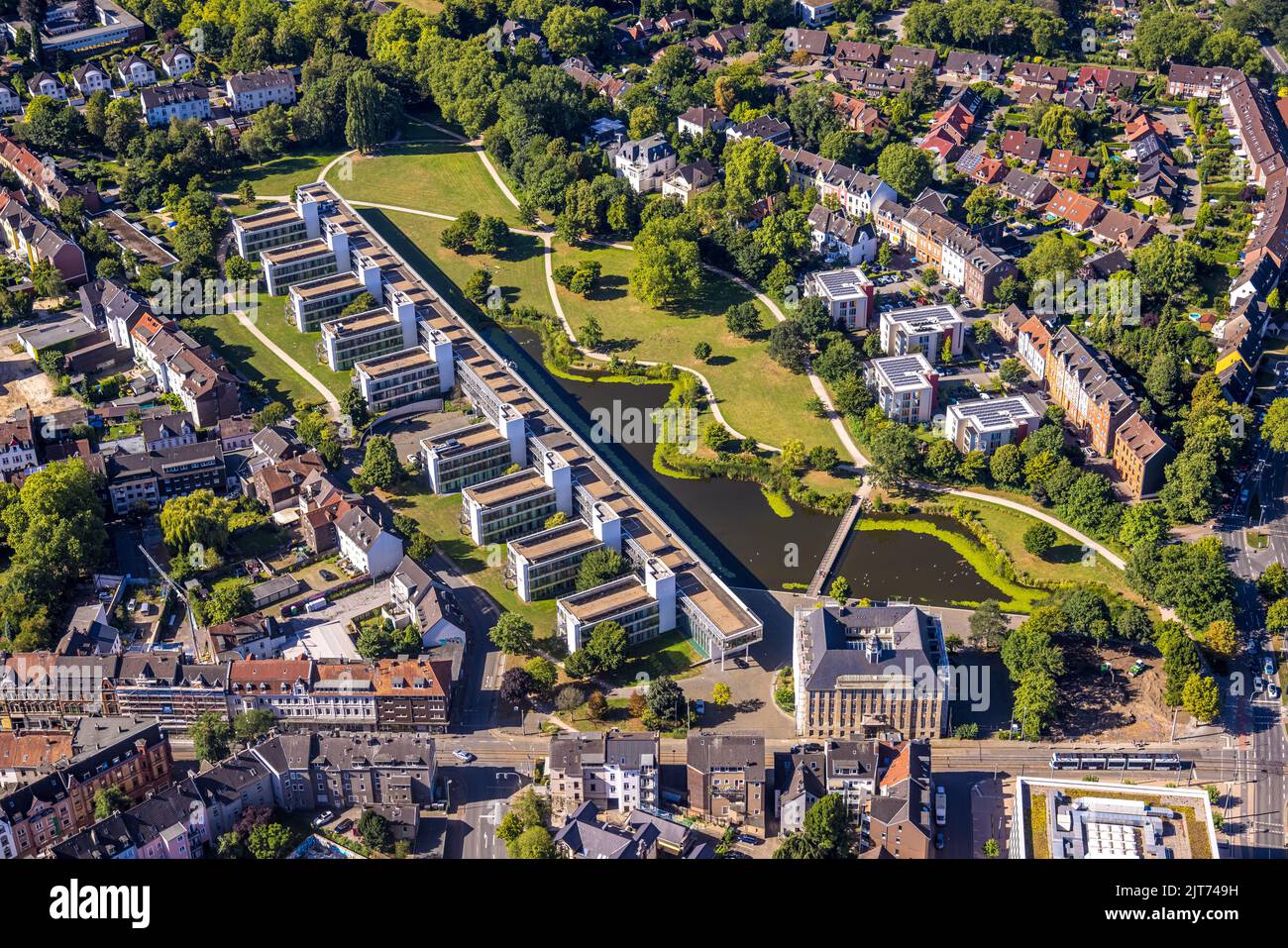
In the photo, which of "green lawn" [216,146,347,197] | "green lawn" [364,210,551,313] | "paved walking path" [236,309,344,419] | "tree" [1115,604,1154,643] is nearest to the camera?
"tree" [1115,604,1154,643]

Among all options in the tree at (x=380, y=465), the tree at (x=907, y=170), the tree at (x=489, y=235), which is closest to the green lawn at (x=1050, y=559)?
the tree at (x=380, y=465)

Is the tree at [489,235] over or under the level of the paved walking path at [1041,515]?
over

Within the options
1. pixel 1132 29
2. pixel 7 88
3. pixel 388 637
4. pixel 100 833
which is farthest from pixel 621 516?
pixel 1132 29

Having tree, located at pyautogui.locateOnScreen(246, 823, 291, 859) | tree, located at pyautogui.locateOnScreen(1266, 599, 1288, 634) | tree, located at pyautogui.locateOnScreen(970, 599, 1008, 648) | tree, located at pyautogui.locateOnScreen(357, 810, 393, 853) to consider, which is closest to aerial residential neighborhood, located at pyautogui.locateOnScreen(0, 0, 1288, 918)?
tree, located at pyautogui.locateOnScreen(246, 823, 291, 859)

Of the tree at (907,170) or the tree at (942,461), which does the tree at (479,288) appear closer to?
the tree at (907,170)

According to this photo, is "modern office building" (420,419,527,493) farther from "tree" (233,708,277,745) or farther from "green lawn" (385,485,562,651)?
"tree" (233,708,277,745)

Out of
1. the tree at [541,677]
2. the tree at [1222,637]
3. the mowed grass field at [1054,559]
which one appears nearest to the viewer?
the tree at [541,677]

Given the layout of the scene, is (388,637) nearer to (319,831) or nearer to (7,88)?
(319,831)
